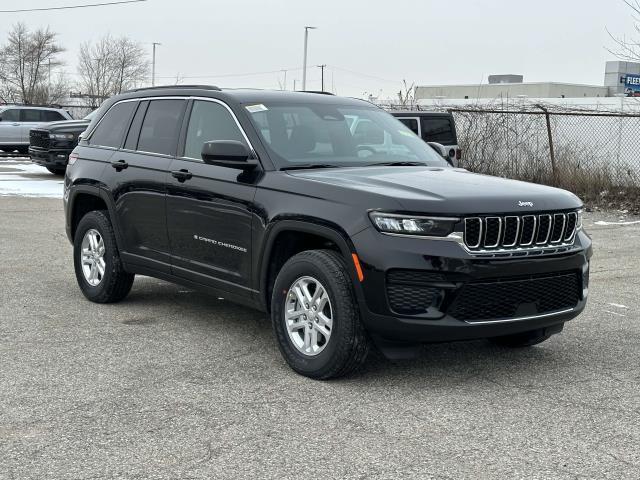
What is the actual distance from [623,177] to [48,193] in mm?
11335

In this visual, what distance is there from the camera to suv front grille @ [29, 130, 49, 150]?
20.2 m

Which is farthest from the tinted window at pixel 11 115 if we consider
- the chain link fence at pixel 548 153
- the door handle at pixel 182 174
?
the door handle at pixel 182 174

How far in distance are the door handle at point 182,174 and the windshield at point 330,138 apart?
0.65 m

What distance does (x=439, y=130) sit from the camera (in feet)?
55.5

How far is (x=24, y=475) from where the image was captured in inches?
149

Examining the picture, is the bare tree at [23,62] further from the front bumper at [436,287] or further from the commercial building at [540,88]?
the front bumper at [436,287]

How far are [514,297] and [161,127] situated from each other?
3233 mm

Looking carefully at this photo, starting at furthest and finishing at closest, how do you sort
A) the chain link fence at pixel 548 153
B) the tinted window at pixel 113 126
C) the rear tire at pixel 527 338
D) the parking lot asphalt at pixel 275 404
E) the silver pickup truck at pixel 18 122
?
the silver pickup truck at pixel 18 122
the chain link fence at pixel 548 153
the tinted window at pixel 113 126
the rear tire at pixel 527 338
the parking lot asphalt at pixel 275 404

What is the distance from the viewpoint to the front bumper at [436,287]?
15.8 feet

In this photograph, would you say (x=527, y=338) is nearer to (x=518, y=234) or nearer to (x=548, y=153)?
(x=518, y=234)

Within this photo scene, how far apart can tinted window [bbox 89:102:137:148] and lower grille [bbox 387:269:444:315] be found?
3391 millimetres

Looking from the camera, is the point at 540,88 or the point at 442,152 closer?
the point at 442,152

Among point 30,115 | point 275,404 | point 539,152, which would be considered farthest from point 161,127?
point 30,115

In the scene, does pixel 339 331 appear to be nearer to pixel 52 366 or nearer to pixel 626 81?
pixel 52 366
